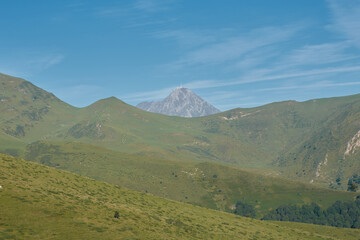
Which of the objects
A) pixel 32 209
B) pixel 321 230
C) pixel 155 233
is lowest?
pixel 321 230

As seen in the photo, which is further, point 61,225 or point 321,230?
point 321,230

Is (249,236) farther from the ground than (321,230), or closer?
farther from the ground

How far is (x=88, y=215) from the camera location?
217ft

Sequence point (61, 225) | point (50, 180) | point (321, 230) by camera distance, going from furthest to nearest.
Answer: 1. point (321, 230)
2. point (50, 180)
3. point (61, 225)

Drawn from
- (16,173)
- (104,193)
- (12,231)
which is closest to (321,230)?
(104,193)

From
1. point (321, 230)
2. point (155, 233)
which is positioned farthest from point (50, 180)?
point (321, 230)

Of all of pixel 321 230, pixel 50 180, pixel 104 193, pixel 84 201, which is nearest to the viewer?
pixel 84 201

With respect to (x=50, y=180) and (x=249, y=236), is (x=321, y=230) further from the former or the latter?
(x=50, y=180)

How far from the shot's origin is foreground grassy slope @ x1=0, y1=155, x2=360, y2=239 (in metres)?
56.2

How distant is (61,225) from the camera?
57500 millimetres

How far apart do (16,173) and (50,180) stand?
30.5 ft

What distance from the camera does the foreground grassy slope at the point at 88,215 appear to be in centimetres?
5616

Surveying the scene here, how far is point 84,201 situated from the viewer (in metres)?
75.1

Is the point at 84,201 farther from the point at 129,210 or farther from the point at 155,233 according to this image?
the point at 155,233
